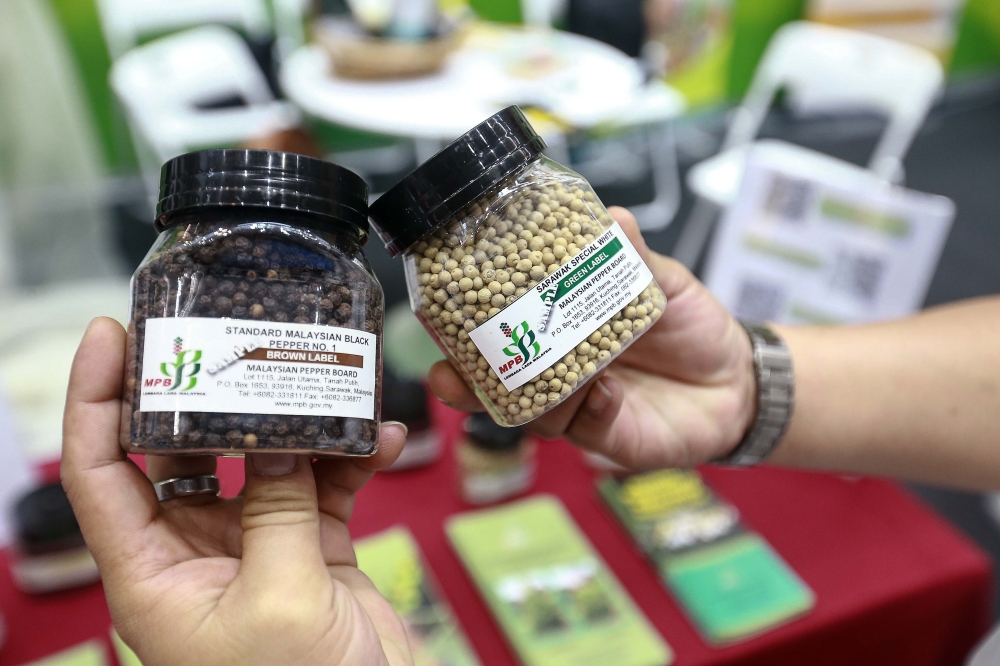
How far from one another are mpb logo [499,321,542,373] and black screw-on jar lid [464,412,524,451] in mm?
423

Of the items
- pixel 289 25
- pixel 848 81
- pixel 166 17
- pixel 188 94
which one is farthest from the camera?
pixel 289 25

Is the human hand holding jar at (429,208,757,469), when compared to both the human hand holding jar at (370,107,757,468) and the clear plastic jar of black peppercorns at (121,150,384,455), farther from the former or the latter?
the clear plastic jar of black peppercorns at (121,150,384,455)

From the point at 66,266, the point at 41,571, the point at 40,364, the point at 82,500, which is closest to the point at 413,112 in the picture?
the point at 40,364

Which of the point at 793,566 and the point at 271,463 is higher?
the point at 271,463

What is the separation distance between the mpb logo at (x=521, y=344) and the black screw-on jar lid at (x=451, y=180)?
10cm

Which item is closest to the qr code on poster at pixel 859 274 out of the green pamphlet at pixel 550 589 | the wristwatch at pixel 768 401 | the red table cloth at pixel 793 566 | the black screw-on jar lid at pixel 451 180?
the red table cloth at pixel 793 566

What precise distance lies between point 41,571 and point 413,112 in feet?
4.38

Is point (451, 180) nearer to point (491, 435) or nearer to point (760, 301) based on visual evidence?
point (491, 435)

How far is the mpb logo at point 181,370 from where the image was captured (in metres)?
0.46

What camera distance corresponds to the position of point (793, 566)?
0.92m

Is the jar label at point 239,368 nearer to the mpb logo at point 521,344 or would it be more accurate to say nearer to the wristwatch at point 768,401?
the mpb logo at point 521,344

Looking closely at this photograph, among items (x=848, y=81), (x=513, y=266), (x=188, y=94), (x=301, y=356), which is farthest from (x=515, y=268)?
(x=188, y=94)

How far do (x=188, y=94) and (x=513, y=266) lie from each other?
2550 millimetres

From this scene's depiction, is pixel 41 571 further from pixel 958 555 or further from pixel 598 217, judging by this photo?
pixel 958 555
